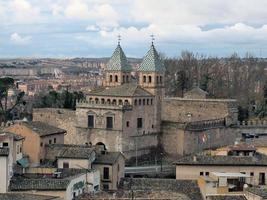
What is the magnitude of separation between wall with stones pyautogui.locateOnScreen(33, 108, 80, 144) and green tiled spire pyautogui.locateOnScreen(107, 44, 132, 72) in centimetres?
403

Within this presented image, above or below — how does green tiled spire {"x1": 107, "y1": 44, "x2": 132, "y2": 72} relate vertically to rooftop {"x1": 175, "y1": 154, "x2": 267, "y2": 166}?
above

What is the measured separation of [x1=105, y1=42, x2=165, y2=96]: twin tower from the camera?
59.6 metres

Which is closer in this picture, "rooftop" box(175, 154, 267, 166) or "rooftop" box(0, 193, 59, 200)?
"rooftop" box(0, 193, 59, 200)

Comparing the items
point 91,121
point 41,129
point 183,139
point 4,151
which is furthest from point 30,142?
point 183,139

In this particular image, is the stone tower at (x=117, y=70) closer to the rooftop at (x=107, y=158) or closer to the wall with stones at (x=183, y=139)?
the wall with stones at (x=183, y=139)

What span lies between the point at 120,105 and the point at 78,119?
3.76 m

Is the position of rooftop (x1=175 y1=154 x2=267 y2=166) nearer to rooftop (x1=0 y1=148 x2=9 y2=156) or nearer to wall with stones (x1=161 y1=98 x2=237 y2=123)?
rooftop (x1=0 y1=148 x2=9 y2=156)

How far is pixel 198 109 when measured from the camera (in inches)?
2598

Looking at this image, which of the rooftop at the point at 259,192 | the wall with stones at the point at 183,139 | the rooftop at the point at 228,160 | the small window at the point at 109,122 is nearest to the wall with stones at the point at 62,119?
the small window at the point at 109,122

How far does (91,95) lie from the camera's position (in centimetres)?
5894

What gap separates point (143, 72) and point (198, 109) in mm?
7842

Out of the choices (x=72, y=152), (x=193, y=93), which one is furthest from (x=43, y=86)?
(x=72, y=152)

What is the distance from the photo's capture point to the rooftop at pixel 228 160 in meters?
43.5

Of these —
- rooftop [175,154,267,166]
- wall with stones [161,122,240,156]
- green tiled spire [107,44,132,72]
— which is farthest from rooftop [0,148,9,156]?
green tiled spire [107,44,132,72]
